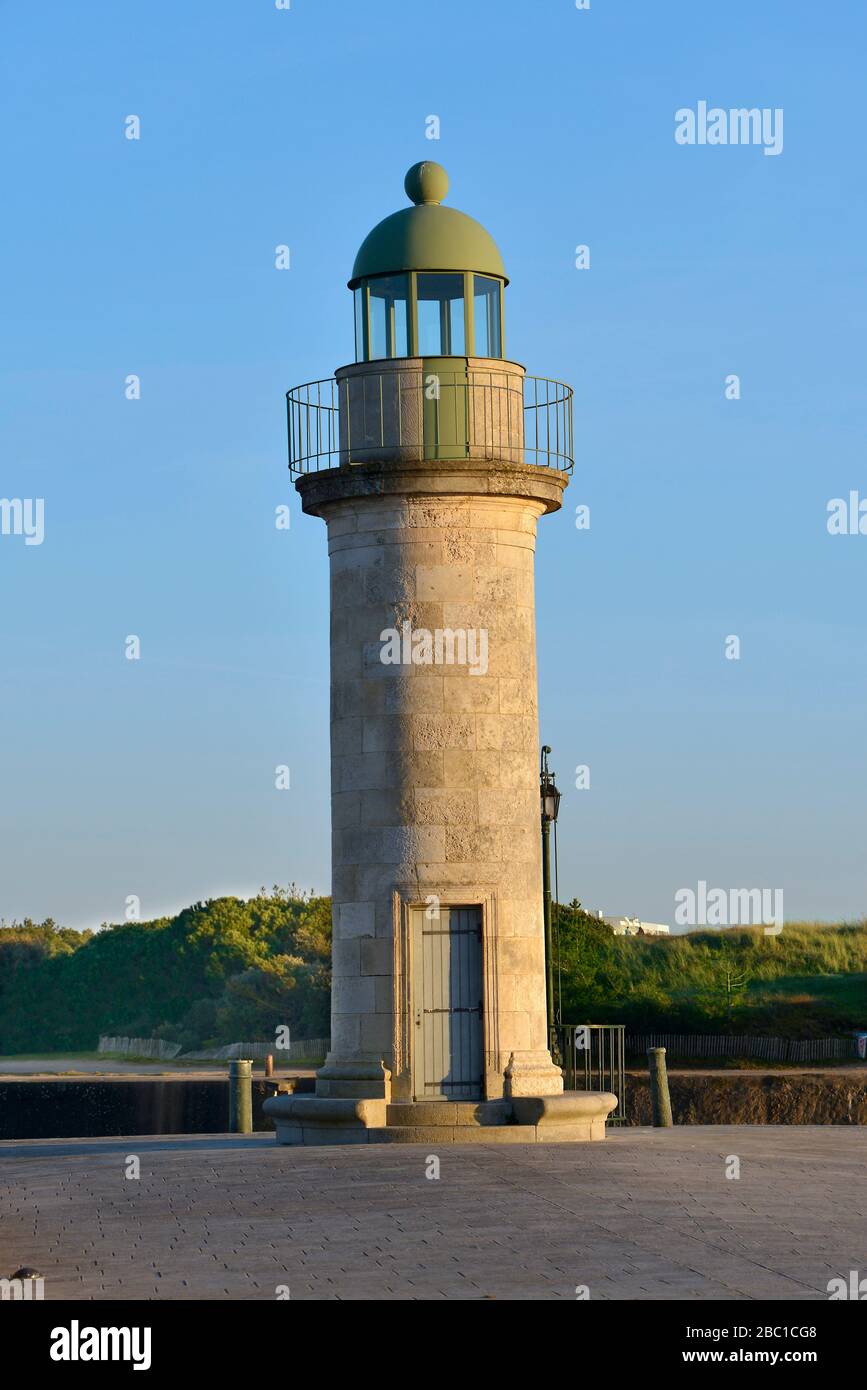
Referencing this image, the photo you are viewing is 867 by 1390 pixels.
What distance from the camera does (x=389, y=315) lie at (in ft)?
81.7

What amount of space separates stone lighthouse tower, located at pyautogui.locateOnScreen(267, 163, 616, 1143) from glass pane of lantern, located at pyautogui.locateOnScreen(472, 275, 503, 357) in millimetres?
216

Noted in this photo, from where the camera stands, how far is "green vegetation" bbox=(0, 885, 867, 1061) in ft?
171

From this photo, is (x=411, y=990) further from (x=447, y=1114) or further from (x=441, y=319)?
(x=441, y=319)

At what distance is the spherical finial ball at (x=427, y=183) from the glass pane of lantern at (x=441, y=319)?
1.18 meters

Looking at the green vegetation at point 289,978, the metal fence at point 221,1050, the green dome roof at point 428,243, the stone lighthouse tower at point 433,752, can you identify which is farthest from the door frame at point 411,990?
the metal fence at point 221,1050

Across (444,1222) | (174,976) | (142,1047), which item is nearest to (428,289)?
(444,1222)

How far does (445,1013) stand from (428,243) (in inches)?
366

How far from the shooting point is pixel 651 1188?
1775 cm

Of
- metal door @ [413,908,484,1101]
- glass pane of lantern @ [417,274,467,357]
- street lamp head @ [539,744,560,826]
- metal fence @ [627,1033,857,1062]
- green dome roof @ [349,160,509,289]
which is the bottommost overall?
metal fence @ [627,1033,857,1062]

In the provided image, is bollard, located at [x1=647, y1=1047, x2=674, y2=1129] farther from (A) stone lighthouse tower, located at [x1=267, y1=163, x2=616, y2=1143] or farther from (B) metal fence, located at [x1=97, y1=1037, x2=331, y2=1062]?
(B) metal fence, located at [x1=97, y1=1037, x2=331, y2=1062]

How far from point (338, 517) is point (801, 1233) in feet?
38.8

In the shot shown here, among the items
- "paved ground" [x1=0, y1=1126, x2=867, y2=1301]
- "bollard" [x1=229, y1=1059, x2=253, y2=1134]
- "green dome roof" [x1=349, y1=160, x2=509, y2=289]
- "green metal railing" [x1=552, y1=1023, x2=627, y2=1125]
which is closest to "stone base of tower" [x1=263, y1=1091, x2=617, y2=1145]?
"paved ground" [x1=0, y1=1126, x2=867, y2=1301]
